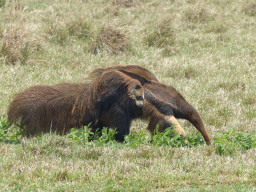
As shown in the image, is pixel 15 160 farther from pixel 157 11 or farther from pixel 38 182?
pixel 157 11

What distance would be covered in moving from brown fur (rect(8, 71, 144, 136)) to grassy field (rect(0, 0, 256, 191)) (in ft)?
0.80

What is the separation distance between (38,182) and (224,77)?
5920mm

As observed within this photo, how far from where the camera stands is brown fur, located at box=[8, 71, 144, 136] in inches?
203

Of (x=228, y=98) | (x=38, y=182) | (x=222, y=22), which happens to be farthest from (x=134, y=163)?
(x=222, y=22)

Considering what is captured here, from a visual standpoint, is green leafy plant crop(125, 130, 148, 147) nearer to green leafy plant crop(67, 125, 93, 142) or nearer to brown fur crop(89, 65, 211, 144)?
brown fur crop(89, 65, 211, 144)

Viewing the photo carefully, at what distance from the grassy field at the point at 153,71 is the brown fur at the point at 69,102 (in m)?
0.24

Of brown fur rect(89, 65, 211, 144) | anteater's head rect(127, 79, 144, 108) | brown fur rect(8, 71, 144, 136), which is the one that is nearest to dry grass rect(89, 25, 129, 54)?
brown fur rect(89, 65, 211, 144)

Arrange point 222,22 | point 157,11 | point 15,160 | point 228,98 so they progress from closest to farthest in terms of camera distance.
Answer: point 15,160, point 228,98, point 222,22, point 157,11

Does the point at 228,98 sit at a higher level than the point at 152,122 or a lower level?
lower

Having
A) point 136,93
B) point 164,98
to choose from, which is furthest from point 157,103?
point 136,93

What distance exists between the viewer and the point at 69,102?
539 cm

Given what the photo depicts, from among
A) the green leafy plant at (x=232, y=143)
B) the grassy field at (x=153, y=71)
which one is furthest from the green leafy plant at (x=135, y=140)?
the green leafy plant at (x=232, y=143)

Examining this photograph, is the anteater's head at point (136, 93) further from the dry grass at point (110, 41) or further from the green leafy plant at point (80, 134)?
the dry grass at point (110, 41)

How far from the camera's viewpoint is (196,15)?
48.2 feet
